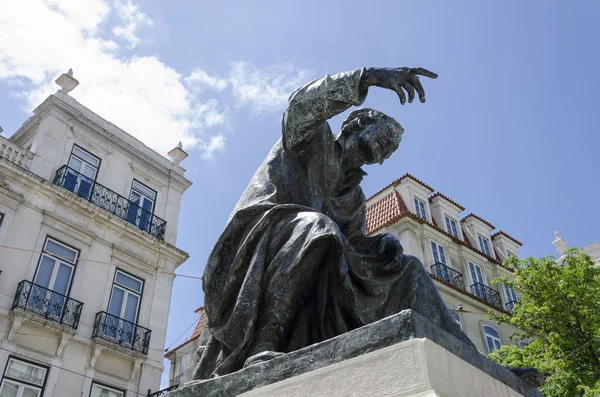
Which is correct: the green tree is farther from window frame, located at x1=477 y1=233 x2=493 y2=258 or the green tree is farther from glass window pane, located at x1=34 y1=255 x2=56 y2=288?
window frame, located at x1=477 y1=233 x2=493 y2=258

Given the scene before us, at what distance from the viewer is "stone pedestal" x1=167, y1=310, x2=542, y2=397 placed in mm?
1757

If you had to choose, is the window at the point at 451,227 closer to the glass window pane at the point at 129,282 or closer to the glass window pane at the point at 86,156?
the glass window pane at the point at 129,282

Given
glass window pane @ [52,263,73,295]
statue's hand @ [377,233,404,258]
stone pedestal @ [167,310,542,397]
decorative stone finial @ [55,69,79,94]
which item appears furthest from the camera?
decorative stone finial @ [55,69,79,94]

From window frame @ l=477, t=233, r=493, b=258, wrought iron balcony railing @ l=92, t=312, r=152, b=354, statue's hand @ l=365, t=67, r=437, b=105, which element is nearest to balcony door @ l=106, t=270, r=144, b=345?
wrought iron balcony railing @ l=92, t=312, r=152, b=354

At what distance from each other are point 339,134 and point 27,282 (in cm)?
1332

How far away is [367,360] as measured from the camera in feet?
6.19

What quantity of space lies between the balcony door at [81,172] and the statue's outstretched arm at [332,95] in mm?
15190

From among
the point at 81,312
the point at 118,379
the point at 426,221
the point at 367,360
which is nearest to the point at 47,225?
the point at 81,312

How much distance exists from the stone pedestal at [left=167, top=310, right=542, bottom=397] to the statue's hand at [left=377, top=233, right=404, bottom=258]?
92 cm

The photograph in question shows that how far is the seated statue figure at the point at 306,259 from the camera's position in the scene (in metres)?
2.57

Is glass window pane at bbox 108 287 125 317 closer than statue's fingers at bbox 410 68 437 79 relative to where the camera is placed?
No

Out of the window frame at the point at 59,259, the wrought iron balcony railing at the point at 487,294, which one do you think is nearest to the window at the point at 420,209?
the wrought iron balcony railing at the point at 487,294

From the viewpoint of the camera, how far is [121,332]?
640 inches

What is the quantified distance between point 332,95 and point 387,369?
1528 mm
